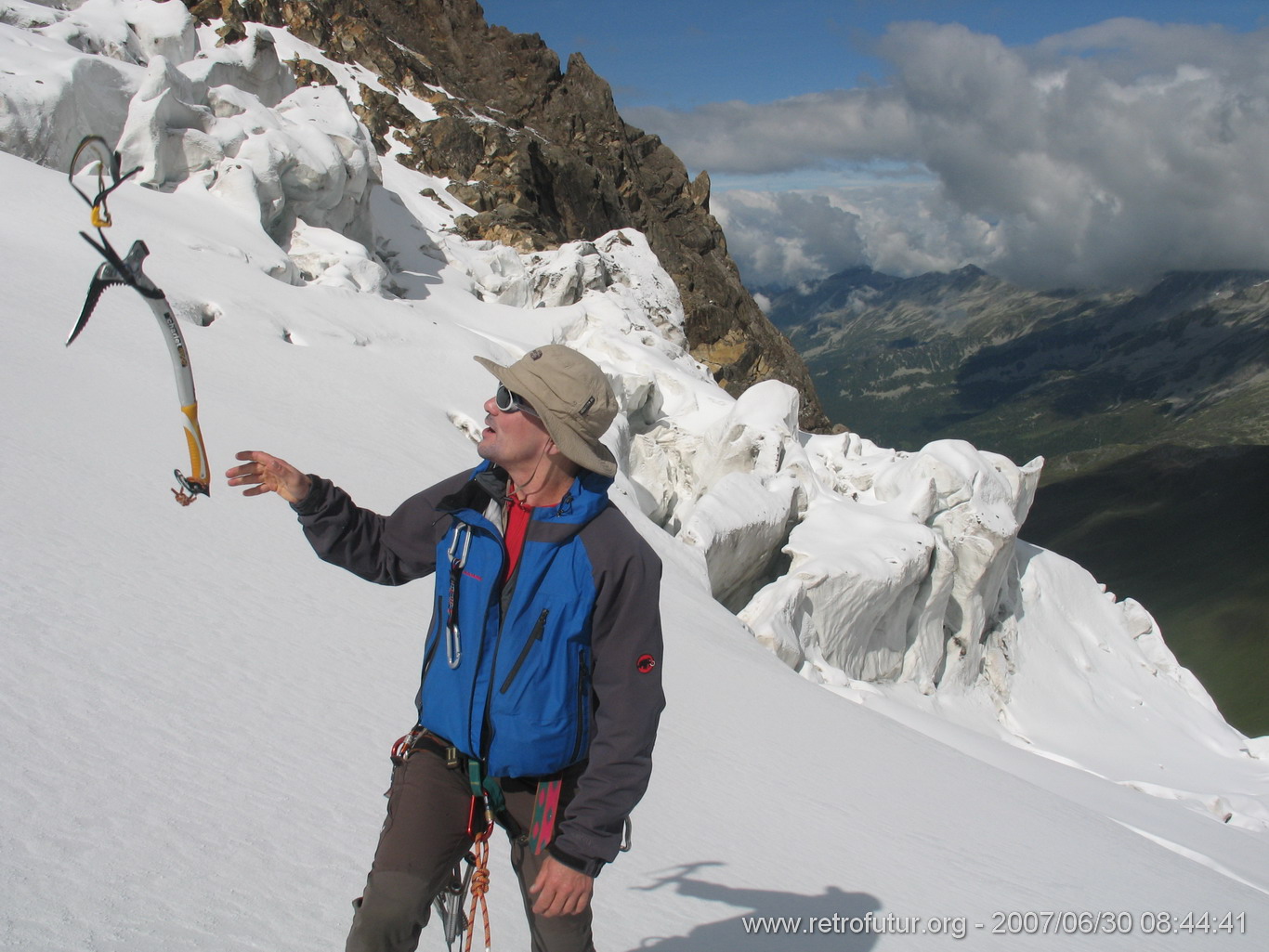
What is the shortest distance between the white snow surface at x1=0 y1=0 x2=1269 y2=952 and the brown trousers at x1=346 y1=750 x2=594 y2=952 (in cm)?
100

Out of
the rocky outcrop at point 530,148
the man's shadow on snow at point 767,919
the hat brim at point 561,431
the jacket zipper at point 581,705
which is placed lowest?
the man's shadow on snow at point 767,919

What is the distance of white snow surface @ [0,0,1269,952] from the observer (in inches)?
188

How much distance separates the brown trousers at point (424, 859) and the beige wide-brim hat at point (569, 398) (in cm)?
125

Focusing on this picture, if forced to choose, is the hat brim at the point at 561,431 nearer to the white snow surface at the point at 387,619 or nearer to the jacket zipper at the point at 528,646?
the jacket zipper at the point at 528,646

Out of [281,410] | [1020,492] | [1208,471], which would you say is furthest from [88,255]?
[1208,471]

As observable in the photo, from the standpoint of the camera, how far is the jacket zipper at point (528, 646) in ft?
10.7

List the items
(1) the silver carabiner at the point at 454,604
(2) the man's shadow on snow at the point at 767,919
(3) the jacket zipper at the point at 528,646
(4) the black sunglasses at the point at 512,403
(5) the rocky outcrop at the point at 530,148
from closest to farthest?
(3) the jacket zipper at the point at 528,646 → (1) the silver carabiner at the point at 454,604 → (4) the black sunglasses at the point at 512,403 → (2) the man's shadow on snow at the point at 767,919 → (5) the rocky outcrop at the point at 530,148

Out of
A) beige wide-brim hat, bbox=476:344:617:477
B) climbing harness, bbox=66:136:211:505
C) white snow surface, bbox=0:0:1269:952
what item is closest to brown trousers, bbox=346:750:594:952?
white snow surface, bbox=0:0:1269:952

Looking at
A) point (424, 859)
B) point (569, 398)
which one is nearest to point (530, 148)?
point (569, 398)

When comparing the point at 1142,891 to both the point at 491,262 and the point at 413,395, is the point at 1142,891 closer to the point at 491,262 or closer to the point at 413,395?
the point at 413,395

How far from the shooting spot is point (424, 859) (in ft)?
10.6

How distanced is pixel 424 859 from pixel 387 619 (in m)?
5.79

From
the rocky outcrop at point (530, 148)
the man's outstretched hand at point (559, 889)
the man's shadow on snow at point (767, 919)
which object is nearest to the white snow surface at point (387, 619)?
the man's shadow on snow at point (767, 919)

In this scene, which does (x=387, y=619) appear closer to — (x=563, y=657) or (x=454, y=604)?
(x=454, y=604)
